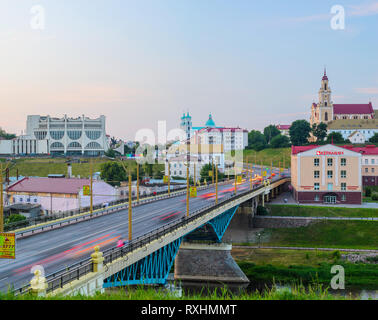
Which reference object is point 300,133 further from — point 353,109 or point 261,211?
point 261,211

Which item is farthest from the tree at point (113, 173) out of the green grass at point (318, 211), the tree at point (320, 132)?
the tree at point (320, 132)

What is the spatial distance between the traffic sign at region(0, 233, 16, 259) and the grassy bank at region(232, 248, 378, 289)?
103ft

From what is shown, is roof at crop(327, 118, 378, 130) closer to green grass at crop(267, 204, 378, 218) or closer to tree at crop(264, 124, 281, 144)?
tree at crop(264, 124, 281, 144)

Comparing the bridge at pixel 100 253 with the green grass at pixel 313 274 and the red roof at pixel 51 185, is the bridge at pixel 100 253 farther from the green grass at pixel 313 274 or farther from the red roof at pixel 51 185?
the red roof at pixel 51 185

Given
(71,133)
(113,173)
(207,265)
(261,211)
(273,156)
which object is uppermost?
(71,133)

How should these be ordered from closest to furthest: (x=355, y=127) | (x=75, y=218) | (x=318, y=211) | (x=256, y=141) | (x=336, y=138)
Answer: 1. (x=75, y=218)
2. (x=318, y=211)
3. (x=336, y=138)
4. (x=355, y=127)
5. (x=256, y=141)

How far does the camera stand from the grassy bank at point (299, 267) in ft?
148

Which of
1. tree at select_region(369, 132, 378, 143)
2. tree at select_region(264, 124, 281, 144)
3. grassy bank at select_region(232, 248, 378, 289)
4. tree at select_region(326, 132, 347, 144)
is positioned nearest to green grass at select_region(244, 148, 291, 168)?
tree at select_region(326, 132, 347, 144)

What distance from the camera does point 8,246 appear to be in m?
18.3

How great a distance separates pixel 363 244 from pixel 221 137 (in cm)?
11769

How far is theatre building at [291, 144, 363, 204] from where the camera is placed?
75.6 meters

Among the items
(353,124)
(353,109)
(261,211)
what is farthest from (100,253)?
(353,109)

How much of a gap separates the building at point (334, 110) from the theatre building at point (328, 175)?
94579mm

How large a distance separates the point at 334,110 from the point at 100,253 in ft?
536
